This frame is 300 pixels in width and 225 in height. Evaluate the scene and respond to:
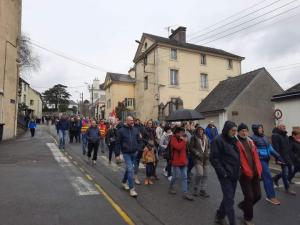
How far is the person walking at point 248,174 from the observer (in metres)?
5.62

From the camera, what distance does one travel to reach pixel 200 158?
8.14 meters

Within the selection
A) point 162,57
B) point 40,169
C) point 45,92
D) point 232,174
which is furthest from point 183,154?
point 45,92

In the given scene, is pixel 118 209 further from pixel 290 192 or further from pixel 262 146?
pixel 290 192

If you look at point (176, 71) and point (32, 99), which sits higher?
point (176, 71)

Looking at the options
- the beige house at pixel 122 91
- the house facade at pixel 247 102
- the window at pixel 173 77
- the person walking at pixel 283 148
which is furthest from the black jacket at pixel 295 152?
the beige house at pixel 122 91

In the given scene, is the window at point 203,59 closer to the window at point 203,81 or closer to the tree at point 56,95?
the window at point 203,81

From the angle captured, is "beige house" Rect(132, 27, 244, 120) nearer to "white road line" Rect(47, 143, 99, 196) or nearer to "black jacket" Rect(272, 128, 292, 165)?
"white road line" Rect(47, 143, 99, 196)

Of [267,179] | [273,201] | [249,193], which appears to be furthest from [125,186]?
[249,193]

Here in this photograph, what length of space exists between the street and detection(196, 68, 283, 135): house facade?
15.7m

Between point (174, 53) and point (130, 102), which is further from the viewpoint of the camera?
point (130, 102)

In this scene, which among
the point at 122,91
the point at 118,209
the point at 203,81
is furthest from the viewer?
the point at 122,91

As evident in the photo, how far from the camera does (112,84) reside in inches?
1980

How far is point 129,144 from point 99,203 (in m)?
1.60

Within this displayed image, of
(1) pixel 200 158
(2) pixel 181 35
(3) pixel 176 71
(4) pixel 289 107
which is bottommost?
(1) pixel 200 158
